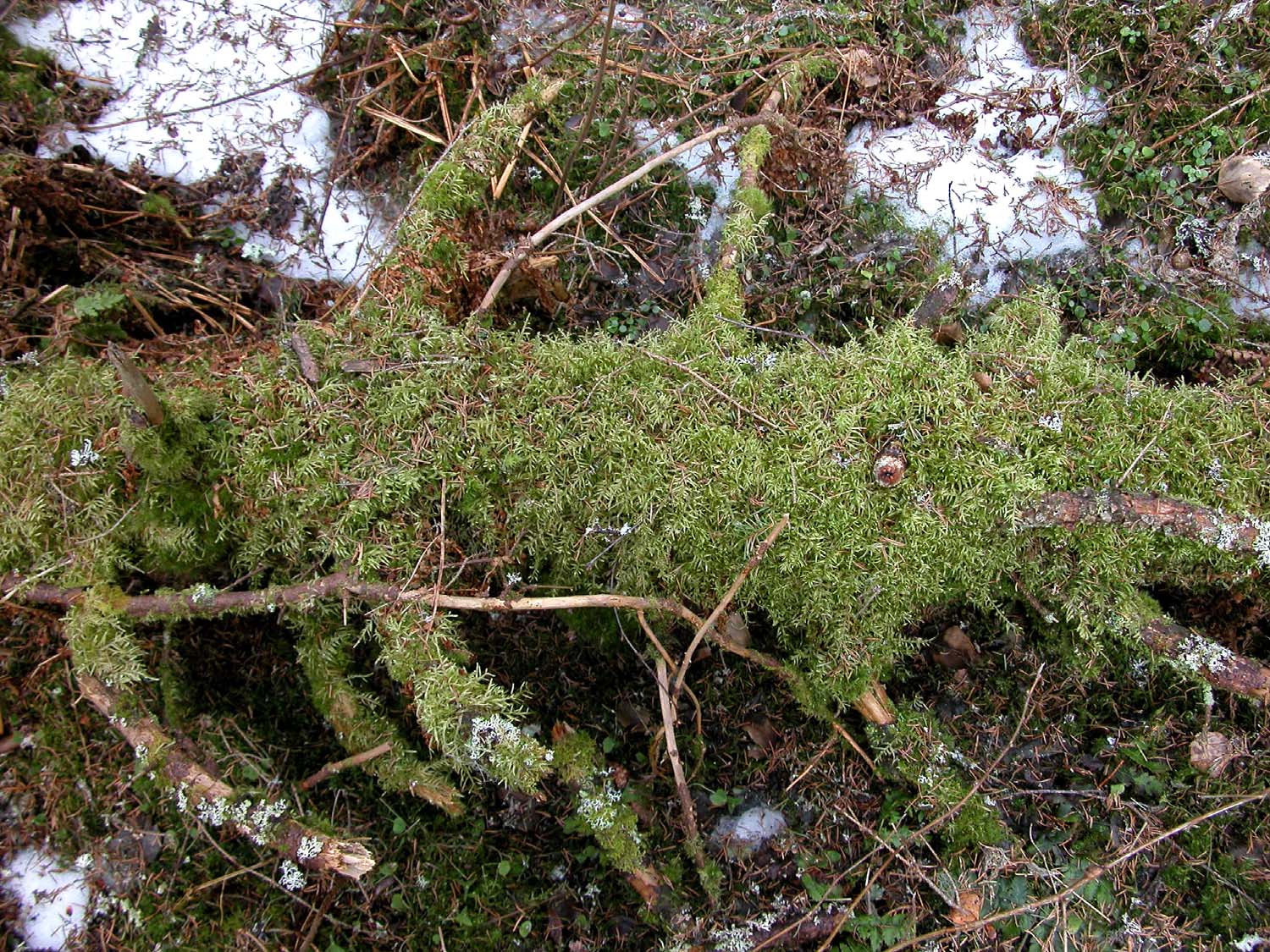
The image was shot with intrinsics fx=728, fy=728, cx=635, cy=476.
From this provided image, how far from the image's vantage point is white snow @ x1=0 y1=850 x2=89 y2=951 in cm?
256

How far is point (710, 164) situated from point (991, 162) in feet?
4.24

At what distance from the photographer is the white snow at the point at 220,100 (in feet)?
10.7

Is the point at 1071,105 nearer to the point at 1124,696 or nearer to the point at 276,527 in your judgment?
the point at 1124,696

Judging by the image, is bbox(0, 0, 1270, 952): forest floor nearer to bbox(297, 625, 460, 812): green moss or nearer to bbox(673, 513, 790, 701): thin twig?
bbox(297, 625, 460, 812): green moss

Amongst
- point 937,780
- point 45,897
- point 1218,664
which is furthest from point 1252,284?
point 45,897

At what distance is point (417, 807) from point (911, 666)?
6.47ft

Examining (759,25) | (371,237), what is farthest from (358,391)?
(759,25)

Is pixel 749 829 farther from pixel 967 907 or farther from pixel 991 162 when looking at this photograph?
pixel 991 162

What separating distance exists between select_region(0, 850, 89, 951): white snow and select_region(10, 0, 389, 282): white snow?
247 cm

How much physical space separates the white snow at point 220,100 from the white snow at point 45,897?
2.47 metres

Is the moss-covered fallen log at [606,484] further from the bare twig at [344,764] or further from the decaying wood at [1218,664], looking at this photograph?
the bare twig at [344,764]

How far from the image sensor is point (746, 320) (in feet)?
10.1

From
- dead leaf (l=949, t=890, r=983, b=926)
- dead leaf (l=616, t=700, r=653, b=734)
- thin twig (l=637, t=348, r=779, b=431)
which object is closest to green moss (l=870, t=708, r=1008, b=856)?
dead leaf (l=949, t=890, r=983, b=926)

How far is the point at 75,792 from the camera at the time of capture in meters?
2.63
